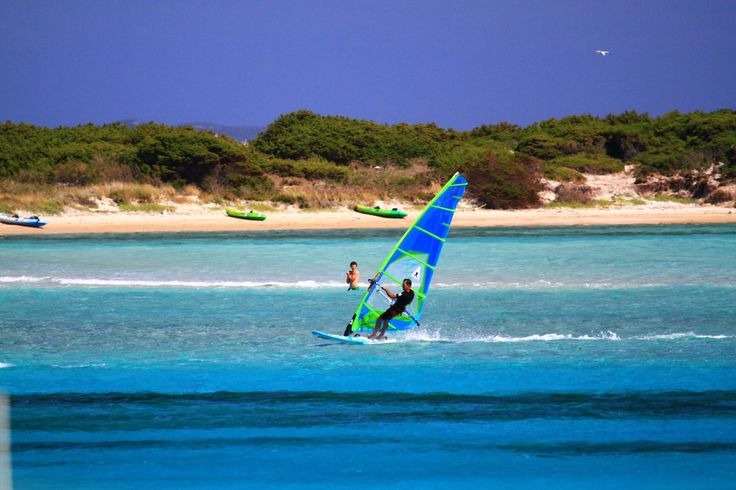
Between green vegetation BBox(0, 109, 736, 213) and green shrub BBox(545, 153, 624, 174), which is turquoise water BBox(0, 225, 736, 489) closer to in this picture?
green vegetation BBox(0, 109, 736, 213)

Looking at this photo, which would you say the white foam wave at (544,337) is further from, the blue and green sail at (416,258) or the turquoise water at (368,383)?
the blue and green sail at (416,258)

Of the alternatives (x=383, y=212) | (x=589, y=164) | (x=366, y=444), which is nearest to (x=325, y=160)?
(x=589, y=164)

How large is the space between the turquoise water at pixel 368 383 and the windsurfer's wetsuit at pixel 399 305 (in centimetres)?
48

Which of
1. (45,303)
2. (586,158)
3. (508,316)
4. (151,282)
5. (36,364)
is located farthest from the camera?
(586,158)

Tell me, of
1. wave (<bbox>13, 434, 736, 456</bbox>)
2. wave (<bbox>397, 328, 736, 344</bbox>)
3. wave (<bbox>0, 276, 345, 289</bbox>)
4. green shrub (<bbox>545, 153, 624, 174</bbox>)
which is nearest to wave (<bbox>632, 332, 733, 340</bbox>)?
wave (<bbox>397, 328, 736, 344</bbox>)

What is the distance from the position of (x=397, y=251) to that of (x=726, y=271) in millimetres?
11146

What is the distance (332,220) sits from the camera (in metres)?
34.1

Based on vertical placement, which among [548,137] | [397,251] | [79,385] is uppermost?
[548,137]

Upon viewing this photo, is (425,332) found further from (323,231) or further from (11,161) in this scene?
(11,161)

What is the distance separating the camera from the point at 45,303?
18953 millimetres

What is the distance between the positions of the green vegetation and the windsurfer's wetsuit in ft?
72.5

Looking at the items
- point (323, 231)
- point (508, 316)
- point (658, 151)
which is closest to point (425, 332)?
point (508, 316)

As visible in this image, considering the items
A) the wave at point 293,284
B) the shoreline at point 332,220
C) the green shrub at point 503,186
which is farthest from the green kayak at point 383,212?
the wave at point 293,284

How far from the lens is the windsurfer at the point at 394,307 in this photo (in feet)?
43.9
